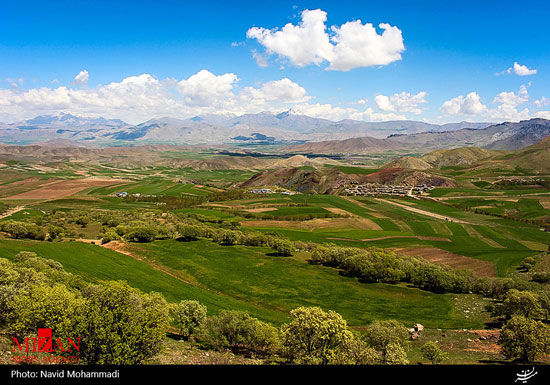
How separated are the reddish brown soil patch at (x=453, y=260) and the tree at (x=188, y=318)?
60555mm

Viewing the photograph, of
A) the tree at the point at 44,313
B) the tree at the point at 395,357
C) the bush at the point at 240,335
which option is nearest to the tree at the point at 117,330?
the tree at the point at 44,313

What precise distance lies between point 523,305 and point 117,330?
45973mm

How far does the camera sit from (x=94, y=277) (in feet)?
172

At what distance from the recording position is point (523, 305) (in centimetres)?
3894

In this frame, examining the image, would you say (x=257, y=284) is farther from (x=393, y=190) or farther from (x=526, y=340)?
(x=393, y=190)

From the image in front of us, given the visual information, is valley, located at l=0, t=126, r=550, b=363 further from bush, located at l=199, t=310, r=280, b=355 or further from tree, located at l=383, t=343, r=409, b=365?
bush, located at l=199, t=310, r=280, b=355

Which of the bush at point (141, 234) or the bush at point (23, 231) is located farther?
the bush at point (141, 234)

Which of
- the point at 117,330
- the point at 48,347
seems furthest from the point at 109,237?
the point at 117,330

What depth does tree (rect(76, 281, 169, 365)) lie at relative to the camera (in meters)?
19.2

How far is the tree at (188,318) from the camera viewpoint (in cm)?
3481

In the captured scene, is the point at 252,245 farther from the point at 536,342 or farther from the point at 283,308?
the point at 536,342

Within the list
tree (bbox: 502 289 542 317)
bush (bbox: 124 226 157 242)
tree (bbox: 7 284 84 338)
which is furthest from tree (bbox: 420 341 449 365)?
bush (bbox: 124 226 157 242)

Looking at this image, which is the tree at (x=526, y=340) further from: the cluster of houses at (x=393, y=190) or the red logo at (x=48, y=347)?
the cluster of houses at (x=393, y=190)
